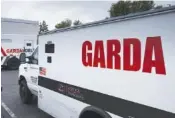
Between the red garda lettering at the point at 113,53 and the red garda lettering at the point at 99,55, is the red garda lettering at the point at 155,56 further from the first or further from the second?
the red garda lettering at the point at 99,55

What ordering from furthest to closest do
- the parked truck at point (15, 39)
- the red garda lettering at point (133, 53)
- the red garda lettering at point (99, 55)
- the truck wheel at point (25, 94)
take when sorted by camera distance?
the parked truck at point (15, 39), the truck wheel at point (25, 94), the red garda lettering at point (99, 55), the red garda lettering at point (133, 53)

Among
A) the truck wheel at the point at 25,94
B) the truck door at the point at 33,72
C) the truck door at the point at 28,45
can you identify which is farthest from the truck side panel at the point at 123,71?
the truck door at the point at 28,45

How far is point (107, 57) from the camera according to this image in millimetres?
3762

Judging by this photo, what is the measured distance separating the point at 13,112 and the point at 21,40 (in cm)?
1214

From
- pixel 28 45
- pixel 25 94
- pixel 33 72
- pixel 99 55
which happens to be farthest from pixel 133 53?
pixel 28 45

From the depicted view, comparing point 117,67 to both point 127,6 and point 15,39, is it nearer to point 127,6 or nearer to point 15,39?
point 15,39

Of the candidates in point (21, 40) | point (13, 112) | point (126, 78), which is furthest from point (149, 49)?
point (21, 40)

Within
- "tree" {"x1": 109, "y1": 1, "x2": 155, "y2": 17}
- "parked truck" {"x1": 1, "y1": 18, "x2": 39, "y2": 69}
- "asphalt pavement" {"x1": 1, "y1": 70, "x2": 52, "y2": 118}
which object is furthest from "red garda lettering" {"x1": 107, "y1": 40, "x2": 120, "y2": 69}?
"tree" {"x1": 109, "y1": 1, "x2": 155, "y2": 17}

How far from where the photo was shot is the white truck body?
2932 millimetres

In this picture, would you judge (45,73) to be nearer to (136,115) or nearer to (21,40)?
(136,115)

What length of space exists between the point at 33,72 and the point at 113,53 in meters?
3.77

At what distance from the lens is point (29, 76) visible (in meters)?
7.29

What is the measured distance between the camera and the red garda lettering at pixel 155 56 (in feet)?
9.66

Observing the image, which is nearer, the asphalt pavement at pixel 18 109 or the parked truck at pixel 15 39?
the asphalt pavement at pixel 18 109
